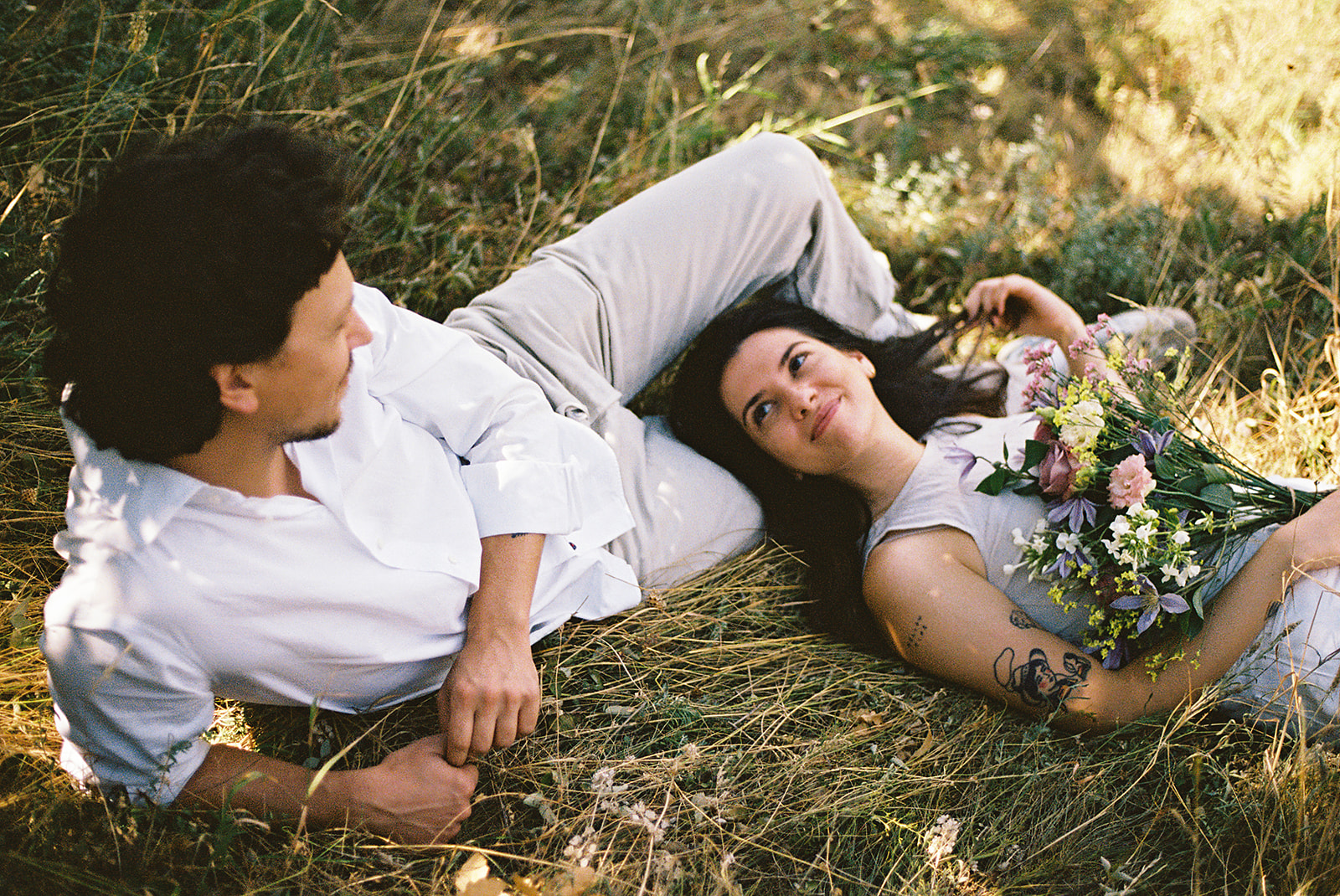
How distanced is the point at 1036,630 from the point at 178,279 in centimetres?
236

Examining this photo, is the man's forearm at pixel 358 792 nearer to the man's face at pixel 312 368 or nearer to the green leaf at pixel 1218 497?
the man's face at pixel 312 368

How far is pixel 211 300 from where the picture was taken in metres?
1.54

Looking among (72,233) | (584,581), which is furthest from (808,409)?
(72,233)

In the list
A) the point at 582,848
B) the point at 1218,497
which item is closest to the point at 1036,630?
the point at 1218,497

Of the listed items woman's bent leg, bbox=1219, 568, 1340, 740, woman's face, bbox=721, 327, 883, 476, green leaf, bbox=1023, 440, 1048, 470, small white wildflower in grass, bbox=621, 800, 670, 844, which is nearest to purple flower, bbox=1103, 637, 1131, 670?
woman's bent leg, bbox=1219, 568, 1340, 740

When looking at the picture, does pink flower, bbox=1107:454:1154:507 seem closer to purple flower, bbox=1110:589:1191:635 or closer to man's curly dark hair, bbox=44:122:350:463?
purple flower, bbox=1110:589:1191:635

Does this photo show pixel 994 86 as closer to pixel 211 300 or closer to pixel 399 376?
pixel 399 376

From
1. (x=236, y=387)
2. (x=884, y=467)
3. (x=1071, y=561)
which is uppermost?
(x=236, y=387)

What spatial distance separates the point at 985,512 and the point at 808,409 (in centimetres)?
69

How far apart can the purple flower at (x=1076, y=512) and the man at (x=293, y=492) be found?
1.27 metres

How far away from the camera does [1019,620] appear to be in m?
2.44

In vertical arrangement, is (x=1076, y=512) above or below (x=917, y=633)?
above

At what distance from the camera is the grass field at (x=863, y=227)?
2035mm

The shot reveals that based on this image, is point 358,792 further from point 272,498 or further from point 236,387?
point 236,387
